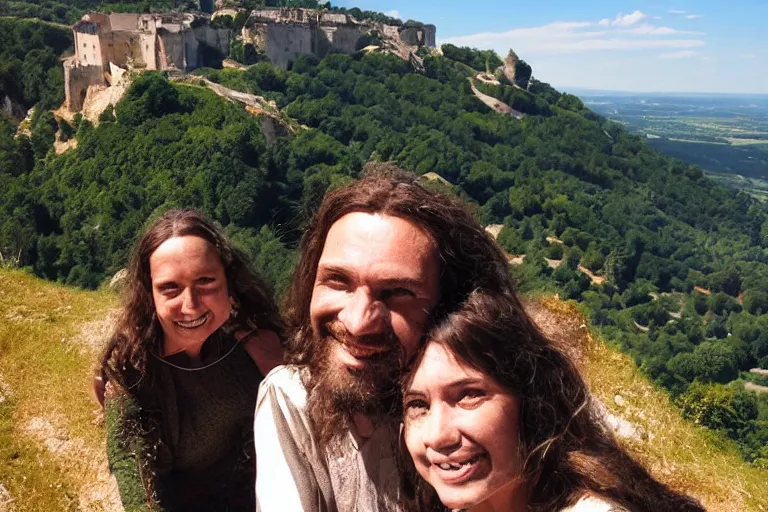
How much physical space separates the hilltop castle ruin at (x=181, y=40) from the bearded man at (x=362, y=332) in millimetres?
35575

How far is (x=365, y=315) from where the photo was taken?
5.21 feet

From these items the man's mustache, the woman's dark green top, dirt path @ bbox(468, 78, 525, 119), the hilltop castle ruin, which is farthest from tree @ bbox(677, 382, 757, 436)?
dirt path @ bbox(468, 78, 525, 119)

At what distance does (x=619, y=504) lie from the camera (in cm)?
148

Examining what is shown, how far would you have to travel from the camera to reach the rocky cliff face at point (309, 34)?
4653 cm

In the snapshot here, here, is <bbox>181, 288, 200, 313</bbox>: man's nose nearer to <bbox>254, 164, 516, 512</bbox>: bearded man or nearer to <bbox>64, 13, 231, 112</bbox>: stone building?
<bbox>254, 164, 516, 512</bbox>: bearded man

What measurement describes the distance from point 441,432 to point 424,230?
0.50 m

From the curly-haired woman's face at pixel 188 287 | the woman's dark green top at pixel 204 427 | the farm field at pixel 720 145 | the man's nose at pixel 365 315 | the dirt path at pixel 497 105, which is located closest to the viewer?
the man's nose at pixel 365 315

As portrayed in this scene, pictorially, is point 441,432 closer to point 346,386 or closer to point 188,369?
point 346,386

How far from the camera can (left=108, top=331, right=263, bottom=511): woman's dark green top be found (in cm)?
255

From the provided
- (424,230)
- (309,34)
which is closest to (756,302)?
(309,34)

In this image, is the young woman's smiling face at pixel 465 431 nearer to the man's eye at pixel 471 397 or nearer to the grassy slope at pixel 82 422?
the man's eye at pixel 471 397

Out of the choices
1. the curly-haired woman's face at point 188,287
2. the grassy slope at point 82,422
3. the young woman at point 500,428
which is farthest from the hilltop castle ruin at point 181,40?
the young woman at point 500,428

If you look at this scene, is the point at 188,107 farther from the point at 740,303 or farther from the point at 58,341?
the point at 740,303

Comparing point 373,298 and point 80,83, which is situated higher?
point 373,298
